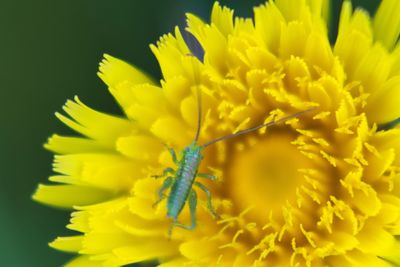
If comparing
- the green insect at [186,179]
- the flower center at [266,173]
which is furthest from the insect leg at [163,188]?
the flower center at [266,173]

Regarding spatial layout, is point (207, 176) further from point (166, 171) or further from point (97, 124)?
point (97, 124)

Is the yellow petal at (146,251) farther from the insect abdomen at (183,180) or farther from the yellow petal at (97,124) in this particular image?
the yellow petal at (97,124)

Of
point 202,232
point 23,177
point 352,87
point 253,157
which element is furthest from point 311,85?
point 23,177

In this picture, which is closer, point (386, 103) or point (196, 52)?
point (386, 103)

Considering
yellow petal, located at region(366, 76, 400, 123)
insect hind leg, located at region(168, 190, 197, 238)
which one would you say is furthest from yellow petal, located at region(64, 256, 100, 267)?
yellow petal, located at region(366, 76, 400, 123)

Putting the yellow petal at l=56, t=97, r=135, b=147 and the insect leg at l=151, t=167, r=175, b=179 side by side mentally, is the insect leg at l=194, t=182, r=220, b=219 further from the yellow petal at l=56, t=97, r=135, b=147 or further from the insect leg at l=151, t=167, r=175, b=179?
the yellow petal at l=56, t=97, r=135, b=147

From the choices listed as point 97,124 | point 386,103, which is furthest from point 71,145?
point 386,103

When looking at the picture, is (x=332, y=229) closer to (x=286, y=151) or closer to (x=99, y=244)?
(x=286, y=151)
